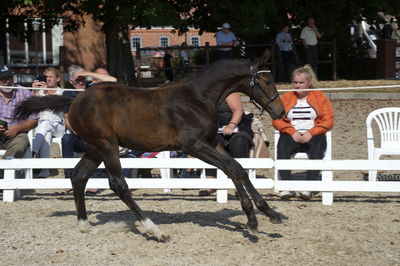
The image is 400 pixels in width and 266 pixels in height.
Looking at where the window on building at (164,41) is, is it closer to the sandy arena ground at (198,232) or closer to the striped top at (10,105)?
the striped top at (10,105)

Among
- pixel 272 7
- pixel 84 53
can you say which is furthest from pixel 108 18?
pixel 84 53

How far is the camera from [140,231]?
298 inches

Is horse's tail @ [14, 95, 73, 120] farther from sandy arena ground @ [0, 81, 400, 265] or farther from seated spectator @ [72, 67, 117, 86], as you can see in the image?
seated spectator @ [72, 67, 117, 86]

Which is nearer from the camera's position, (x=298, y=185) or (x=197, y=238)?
(x=197, y=238)

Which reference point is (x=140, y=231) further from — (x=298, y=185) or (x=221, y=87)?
(x=298, y=185)

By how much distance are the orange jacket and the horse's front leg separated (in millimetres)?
2336

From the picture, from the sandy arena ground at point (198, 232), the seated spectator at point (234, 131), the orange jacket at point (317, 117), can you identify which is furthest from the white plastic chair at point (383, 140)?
the seated spectator at point (234, 131)

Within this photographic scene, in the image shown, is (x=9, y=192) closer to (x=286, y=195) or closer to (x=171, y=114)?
(x=171, y=114)

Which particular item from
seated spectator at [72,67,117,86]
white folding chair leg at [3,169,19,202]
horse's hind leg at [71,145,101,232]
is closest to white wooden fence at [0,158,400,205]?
white folding chair leg at [3,169,19,202]

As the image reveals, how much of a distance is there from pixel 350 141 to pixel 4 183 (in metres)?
7.29

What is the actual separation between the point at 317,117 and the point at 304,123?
185 millimetres

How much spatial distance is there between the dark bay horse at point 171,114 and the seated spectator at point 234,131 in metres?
2.11

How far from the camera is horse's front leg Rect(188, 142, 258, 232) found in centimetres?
695

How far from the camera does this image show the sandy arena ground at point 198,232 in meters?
6.46
